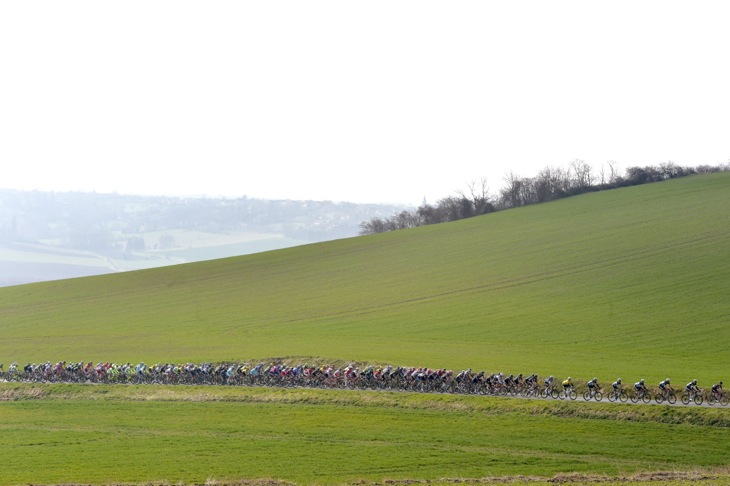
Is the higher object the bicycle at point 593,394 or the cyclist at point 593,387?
the cyclist at point 593,387

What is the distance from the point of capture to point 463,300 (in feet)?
217

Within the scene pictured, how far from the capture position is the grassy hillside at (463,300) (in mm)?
50375

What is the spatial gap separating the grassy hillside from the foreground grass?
716 centimetres

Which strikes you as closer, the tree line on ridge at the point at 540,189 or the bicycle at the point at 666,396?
the bicycle at the point at 666,396

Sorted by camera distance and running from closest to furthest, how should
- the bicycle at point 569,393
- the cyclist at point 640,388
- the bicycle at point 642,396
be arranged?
the cyclist at point 640,388 < the bicycle at point 642,396 < the bicycle at point 569,393

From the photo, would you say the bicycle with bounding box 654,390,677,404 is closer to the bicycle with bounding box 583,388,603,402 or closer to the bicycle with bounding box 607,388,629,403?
the bicycle with bounding box 607,388,629,403

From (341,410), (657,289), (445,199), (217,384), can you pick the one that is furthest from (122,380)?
(445,199)

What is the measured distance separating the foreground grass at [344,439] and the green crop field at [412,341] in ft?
0.39

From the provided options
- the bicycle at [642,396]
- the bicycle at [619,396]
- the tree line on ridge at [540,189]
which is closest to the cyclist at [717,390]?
the bicycle at [642,396]

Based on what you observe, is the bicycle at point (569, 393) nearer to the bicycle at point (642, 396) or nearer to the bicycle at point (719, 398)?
the bicycle at point (642, 396)

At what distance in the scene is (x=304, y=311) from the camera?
229 feet

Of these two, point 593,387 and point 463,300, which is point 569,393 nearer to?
point 593,387

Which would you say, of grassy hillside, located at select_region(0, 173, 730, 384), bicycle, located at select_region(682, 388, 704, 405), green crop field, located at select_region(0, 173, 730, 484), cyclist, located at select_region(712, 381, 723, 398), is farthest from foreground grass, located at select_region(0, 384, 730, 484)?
grassy hillside, located at select_region(0, 173, 730, 384)

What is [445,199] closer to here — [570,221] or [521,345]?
[570,221]
